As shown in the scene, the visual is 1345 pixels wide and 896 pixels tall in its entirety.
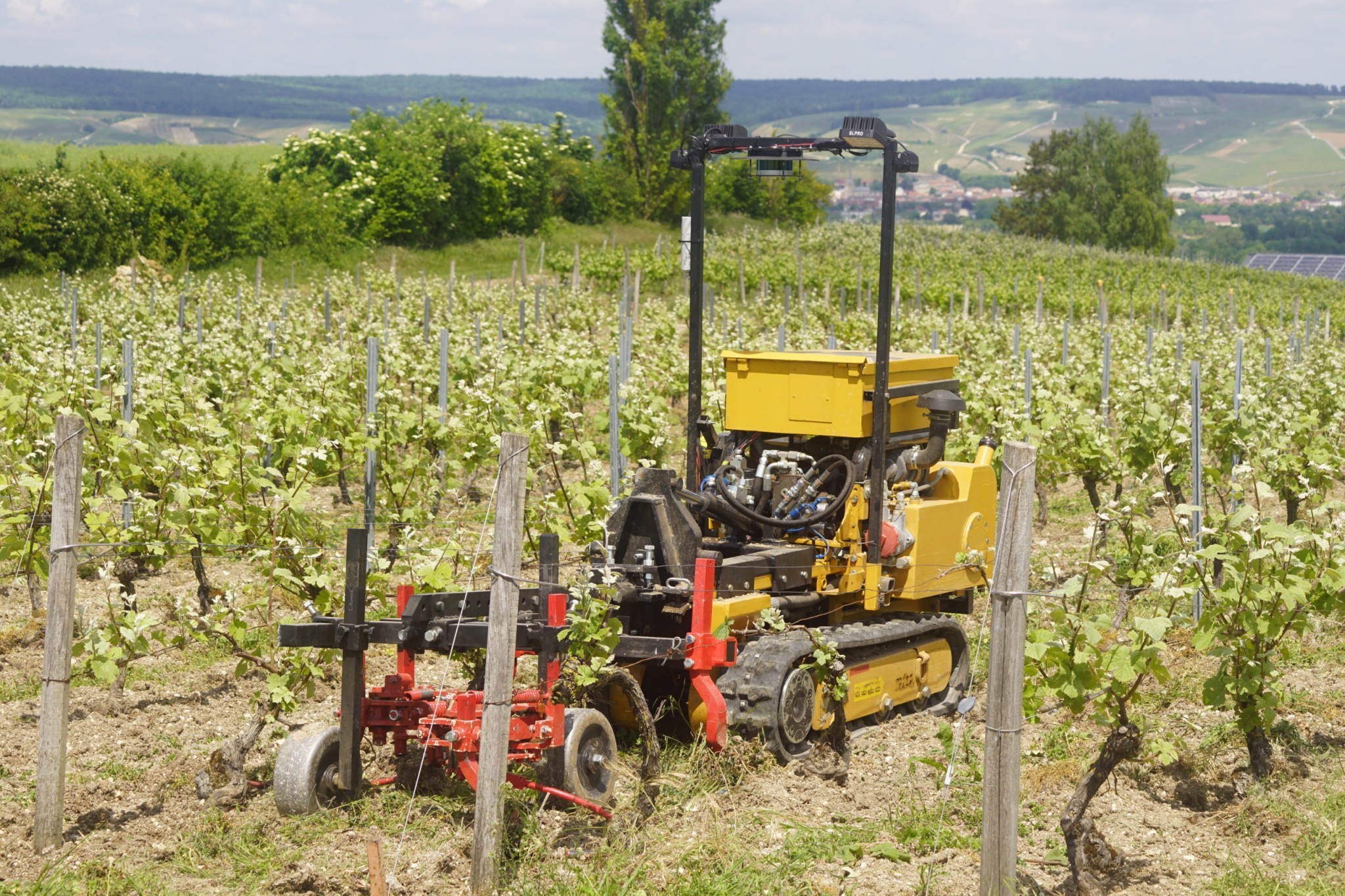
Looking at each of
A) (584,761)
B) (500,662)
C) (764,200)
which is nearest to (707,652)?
(584,761)

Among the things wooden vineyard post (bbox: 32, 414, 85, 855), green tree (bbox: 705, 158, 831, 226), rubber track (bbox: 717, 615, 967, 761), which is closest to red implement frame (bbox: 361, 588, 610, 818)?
rubber track (bbox: 717, 615, 967, 761)

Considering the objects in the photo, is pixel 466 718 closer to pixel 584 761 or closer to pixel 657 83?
pixel 584 761

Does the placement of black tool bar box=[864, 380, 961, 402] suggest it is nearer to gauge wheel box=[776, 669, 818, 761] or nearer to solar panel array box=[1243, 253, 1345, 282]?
gauge wheel box=[776, 669, 818, 761]

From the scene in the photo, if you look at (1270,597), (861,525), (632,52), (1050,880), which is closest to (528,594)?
(861,525)

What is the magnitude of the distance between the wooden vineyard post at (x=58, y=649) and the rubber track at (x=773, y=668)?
9.01ft

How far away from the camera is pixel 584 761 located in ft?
19.0

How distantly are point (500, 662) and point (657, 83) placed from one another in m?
45.6

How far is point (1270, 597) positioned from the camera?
5949mm

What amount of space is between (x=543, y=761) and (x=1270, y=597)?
309 cm

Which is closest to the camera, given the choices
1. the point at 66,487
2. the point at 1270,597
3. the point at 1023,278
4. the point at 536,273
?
the point at 66,487

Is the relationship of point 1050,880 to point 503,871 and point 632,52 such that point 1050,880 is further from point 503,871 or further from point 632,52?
point 632,52

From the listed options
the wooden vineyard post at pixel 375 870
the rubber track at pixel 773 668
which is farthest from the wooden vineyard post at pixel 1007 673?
the wooden vineyard post at pixel 375 870

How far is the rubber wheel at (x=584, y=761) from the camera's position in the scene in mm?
5609

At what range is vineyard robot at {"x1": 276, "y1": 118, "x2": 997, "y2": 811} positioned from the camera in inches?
222
